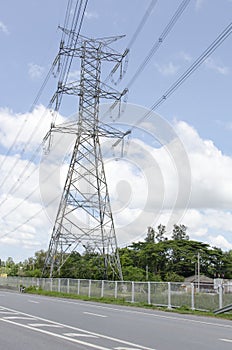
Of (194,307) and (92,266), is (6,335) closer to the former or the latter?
(194,307)

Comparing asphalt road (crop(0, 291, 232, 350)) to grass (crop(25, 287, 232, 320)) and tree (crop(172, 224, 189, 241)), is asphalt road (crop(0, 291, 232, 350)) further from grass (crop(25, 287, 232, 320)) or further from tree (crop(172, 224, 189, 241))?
tree (crop(172, 224, 189, 241))

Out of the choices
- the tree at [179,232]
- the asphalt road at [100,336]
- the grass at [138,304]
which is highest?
the tree at [179,232]

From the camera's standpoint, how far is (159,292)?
86.6ft

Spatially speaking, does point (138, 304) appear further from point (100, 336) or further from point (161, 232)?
point (161, 232)

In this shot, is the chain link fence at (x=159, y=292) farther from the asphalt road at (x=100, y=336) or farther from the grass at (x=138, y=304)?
the asphalt road at (x=100, y=336)

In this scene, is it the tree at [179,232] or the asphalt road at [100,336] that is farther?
the tree at [179,232]

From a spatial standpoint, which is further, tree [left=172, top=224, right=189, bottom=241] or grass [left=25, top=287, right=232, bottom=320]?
tree [left=172, top=224, right=189, bottom=241]

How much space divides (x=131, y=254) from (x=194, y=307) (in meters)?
65.2

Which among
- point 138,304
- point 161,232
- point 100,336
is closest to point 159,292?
point 138,304

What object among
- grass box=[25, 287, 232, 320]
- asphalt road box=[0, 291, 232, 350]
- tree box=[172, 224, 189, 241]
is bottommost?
grass box=[25, 287, 232, 320]

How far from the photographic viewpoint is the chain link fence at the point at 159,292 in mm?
22175

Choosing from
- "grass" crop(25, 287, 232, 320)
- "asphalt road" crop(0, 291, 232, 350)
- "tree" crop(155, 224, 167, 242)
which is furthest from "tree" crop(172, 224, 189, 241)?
"asphalt road" crop(0, 291, 232, 350)

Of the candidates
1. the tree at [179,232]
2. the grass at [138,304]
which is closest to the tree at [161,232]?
the tree at [179,232]

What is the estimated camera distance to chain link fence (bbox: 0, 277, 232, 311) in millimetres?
22175
